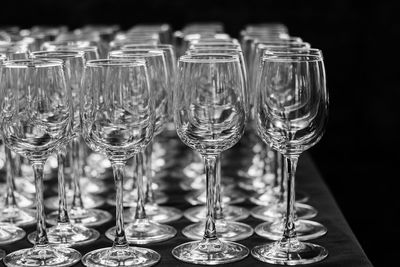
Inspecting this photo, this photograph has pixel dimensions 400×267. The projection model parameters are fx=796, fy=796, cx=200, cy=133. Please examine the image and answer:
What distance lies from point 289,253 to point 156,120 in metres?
0.38

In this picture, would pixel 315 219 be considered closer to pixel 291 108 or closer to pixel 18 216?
pixel 291 108

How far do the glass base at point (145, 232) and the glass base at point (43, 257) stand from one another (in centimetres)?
13

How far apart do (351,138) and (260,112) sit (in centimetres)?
299

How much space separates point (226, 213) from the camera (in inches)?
64.9

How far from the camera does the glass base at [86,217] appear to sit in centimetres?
159

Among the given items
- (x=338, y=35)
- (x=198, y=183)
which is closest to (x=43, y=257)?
(x=198, y=183)

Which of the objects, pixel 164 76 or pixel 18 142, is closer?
pixel 18 142

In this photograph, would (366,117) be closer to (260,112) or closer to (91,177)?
(91,177)

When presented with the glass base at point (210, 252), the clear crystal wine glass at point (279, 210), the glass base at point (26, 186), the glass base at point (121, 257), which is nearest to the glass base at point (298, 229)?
the clear crystal wine glass at point (279, 210)

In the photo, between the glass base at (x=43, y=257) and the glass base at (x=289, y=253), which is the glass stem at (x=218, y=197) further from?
the glass base at (x=43, y=257)

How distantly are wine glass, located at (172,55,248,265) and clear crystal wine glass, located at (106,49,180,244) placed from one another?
0.46 feet

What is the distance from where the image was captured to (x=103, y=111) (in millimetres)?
1255

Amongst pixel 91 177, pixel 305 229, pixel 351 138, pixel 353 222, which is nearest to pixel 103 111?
pixel 305 229

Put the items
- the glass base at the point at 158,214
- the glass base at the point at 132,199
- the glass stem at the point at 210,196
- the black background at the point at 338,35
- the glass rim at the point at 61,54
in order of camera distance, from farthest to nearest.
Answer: the black background at the point at 338,35 → the glass base at the point at 132,199 → the glass base at the point at 158,214 → the glass rim at the point at 61,54 → the glass stem at the point at 210,196
